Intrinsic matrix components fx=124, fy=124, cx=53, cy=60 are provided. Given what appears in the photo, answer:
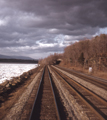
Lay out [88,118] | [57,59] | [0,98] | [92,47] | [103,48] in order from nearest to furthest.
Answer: [88,118]
[0,98]
[103,48]
[92,47]
[57,59]

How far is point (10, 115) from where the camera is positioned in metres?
5.25

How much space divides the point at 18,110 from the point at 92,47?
88.4 feet

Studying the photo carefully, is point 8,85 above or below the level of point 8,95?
above

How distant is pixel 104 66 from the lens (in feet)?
76.4

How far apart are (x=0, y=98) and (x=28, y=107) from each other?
2.61m

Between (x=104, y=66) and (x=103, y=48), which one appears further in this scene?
(x=103, y=48)

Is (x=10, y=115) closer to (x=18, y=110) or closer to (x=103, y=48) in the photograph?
(x=18, y=110)

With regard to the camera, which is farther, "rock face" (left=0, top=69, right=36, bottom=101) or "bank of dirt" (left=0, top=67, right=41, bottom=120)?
"rock face" (left=0, top=69, right=36, bottom=101)

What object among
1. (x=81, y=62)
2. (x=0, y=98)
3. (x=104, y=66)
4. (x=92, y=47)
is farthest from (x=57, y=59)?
(x=0, y=98)

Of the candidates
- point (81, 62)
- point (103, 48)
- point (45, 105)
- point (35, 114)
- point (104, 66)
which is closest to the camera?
point (35, 114)

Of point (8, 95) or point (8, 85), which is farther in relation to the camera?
point (8, 85)

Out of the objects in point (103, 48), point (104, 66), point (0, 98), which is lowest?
point (0, 98)

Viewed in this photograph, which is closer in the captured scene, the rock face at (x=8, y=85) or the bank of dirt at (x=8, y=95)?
the bank of dirt at (x=8, y=95)

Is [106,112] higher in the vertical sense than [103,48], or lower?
lower
